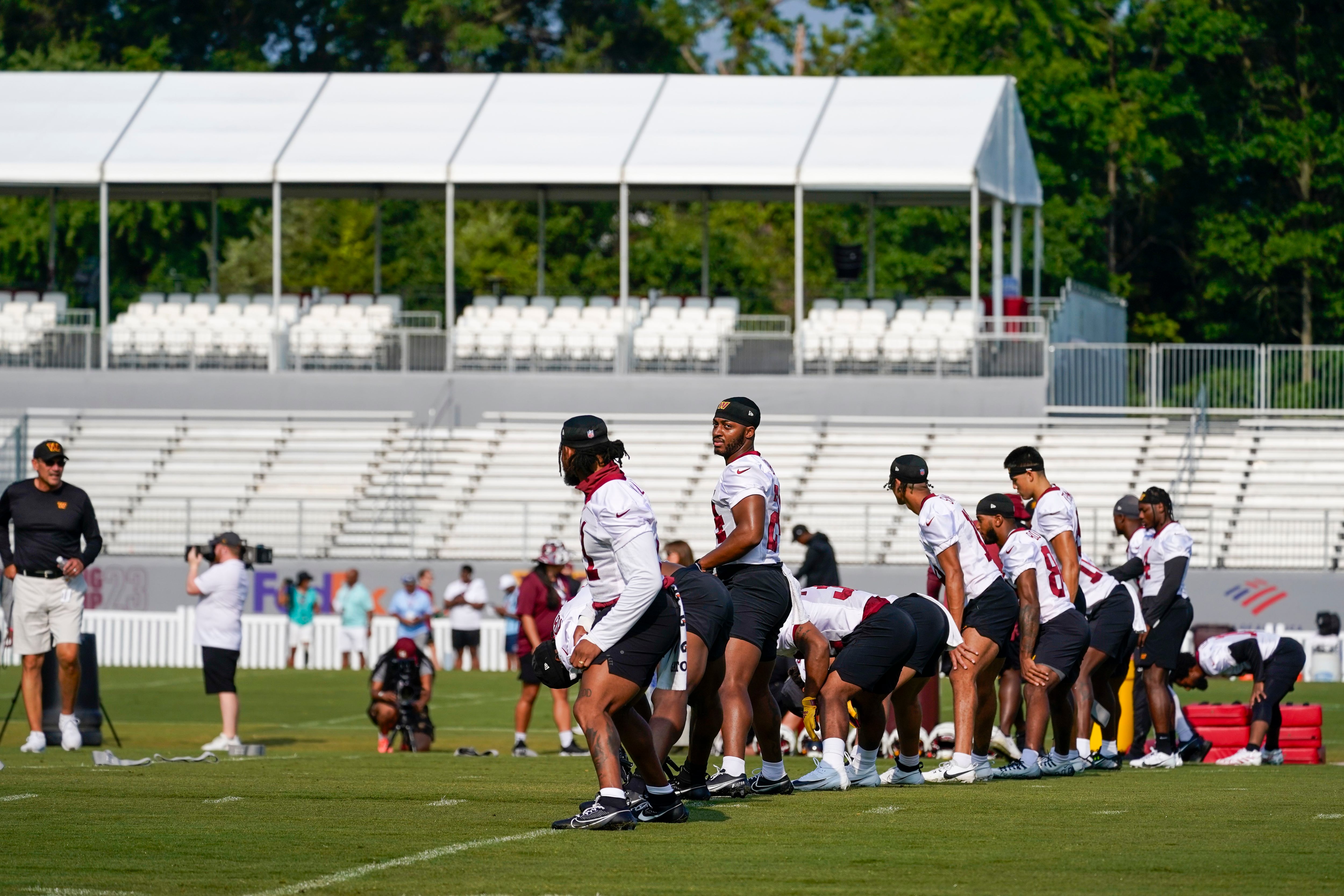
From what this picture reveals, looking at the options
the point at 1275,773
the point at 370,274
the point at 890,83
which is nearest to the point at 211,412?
the point at 890,83

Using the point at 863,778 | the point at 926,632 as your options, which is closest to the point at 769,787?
the point at 863,778

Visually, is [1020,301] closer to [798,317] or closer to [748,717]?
[798,317]

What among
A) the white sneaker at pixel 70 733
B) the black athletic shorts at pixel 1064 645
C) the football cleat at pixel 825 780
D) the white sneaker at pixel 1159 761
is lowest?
the white sneaker at pixel 1159 761

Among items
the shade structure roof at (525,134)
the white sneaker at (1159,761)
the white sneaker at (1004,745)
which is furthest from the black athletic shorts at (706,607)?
the shade structure roof at (525,134)

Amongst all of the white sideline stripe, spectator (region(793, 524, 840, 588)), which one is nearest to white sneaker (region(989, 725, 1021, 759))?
the white sideline stripe

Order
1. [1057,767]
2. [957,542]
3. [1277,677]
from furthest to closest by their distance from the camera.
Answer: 1. [1277,677]
2. [1057,767]
3. [957,542]

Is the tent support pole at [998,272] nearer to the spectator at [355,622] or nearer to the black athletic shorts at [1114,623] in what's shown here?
the spectator at [355,622]

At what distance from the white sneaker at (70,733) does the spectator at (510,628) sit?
1347cm

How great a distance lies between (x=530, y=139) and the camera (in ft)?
127

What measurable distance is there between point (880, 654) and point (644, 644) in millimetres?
2466

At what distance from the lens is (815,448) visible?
35.1 meters

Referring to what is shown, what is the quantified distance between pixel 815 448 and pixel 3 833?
26.8 m

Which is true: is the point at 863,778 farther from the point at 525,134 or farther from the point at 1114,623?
the point at 525,134

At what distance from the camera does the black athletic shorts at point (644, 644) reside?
884cm
